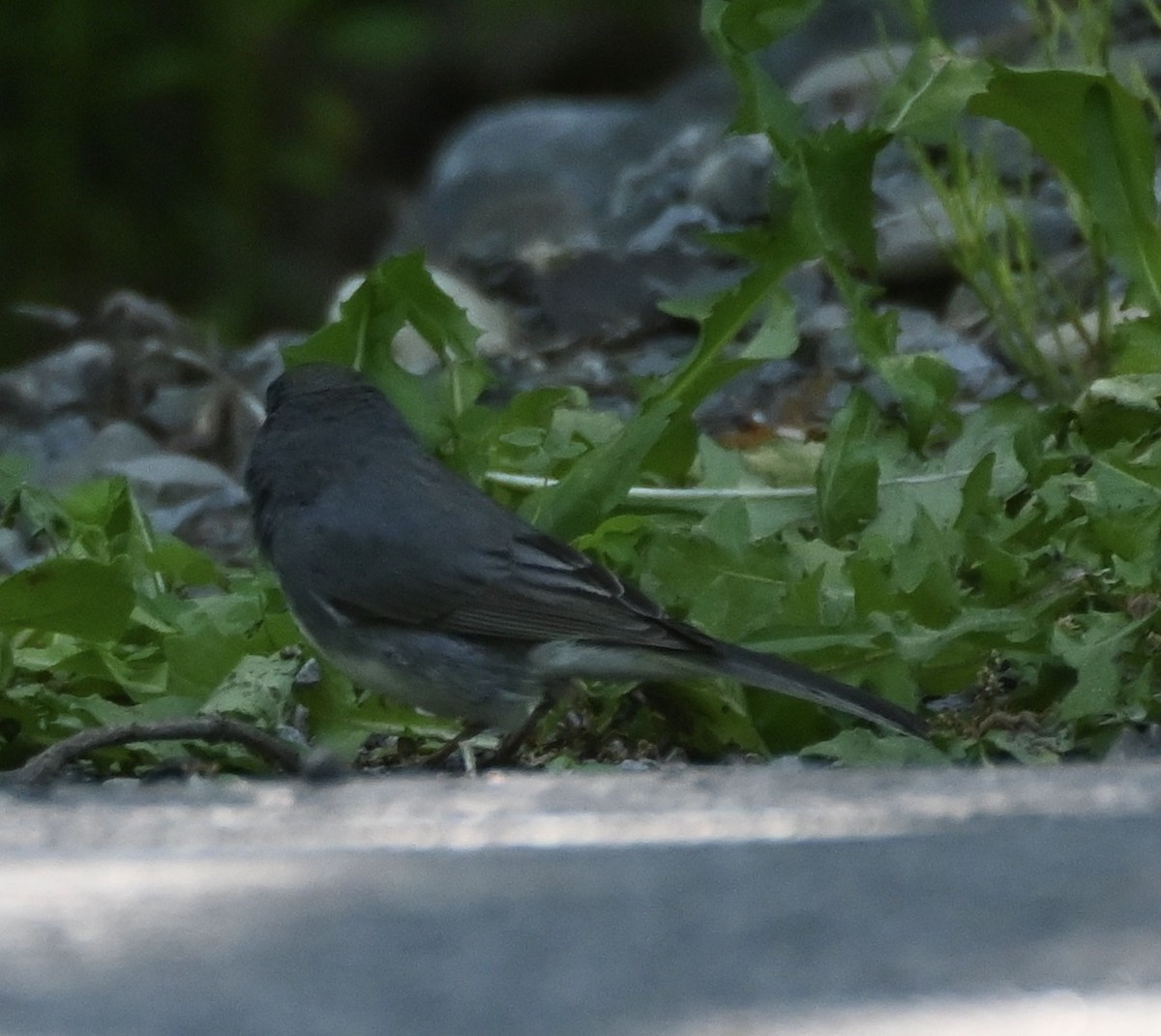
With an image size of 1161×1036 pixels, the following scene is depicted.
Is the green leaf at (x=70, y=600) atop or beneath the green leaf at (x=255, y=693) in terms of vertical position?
atop

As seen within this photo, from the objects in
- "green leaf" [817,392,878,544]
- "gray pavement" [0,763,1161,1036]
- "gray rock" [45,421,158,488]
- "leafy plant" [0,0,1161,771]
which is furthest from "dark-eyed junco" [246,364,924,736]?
"gray rock" [45,421,158,488]

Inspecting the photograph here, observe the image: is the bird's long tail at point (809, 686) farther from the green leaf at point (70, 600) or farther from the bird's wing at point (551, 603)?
the green leaf at point (70, 600)

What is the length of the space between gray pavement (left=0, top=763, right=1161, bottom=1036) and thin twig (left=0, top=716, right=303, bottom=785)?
0.61 metres

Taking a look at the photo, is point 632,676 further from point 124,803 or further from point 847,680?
point 124,803

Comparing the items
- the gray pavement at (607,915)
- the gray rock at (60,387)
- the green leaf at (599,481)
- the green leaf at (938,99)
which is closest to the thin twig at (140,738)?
the gray pavement at (607,915)

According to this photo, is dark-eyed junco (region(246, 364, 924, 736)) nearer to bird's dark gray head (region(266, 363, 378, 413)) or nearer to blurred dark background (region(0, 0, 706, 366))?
bird's dark gray head (region(266, 363, 378, 413))

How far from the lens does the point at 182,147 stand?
34.6ft

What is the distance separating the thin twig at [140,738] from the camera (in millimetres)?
2568

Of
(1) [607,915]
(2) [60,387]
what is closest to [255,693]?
(1) [607,915]

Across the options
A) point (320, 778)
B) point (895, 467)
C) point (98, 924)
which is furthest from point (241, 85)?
point (98, 924)

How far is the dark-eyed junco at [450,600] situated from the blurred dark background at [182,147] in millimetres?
5034

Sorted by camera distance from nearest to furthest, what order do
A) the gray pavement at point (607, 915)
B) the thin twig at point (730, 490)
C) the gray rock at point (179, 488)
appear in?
the gray pavement at point (607, 915), the thin twig at point (730, 490), the gray rock at point (179, 488)

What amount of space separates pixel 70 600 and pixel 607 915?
1.72m

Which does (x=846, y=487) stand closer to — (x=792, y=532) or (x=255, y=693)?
(x=792, y=532)
